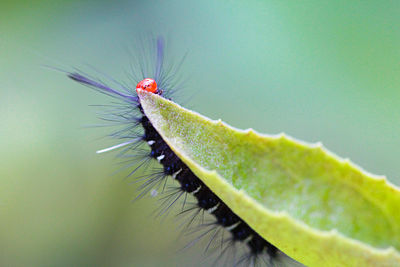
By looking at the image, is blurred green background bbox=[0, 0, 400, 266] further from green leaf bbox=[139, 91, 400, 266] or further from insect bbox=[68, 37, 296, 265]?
green leaf bbox=[139, 91, 400, 266]

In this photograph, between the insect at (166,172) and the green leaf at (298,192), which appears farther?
the insect at (166,172)

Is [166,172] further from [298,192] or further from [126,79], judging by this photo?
[126,79]

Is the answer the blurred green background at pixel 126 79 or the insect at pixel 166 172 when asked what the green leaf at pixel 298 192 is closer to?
the insect at pixel 166 172

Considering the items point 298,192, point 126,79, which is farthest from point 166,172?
point 126,79

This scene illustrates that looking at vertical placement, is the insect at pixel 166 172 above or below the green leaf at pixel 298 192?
below

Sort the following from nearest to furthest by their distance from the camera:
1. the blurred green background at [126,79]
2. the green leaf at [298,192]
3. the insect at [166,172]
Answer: the green leaf at [298,192] < the insect at [166,172] < the blurred green background at [126,79]

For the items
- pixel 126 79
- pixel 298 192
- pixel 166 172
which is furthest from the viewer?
pixel 126 79

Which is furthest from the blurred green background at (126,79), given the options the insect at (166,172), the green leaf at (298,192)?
the green leaf at (298,192)

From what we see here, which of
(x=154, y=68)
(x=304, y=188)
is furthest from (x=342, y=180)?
(x=154, y=68)
